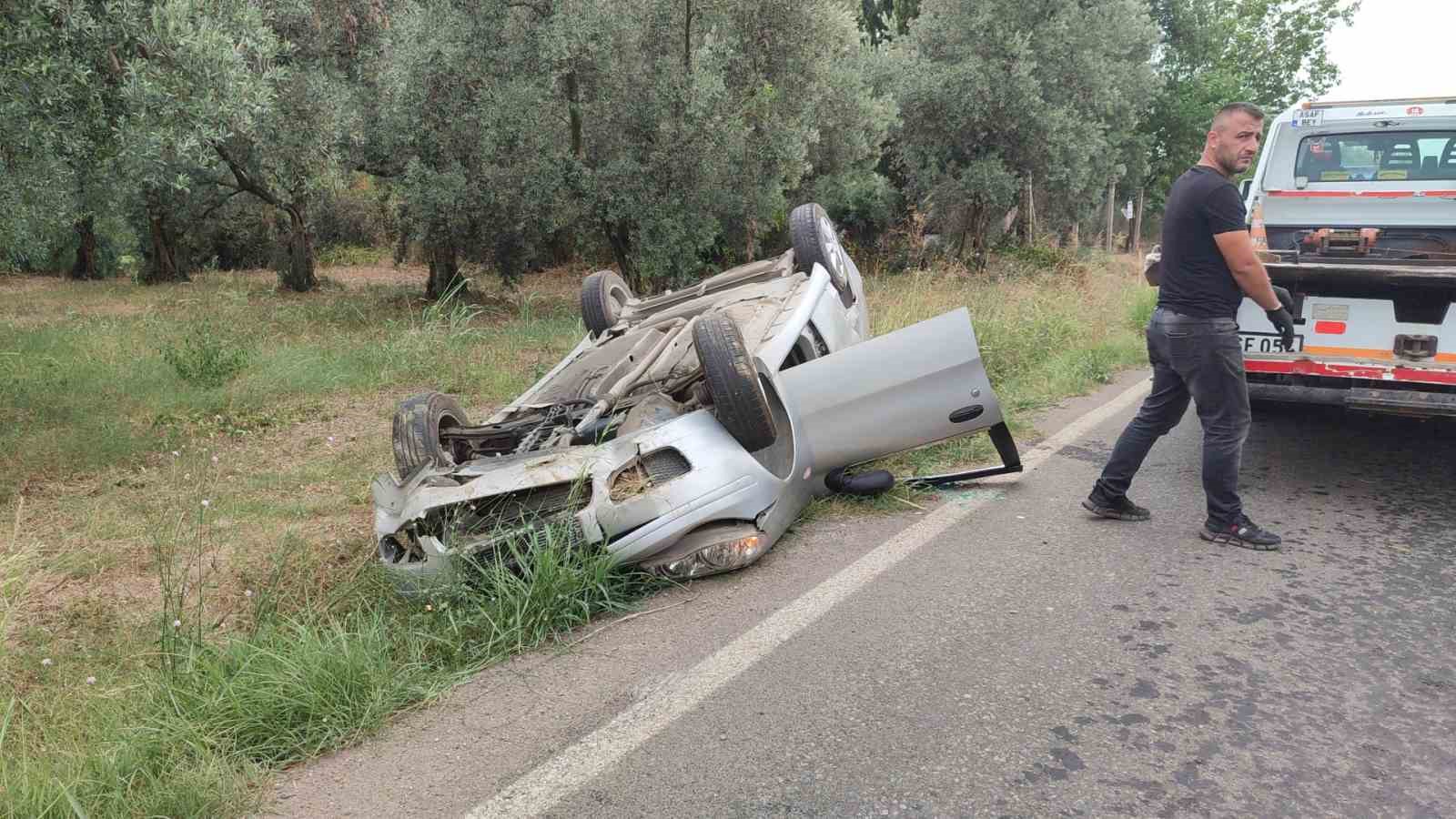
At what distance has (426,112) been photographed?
1185cm

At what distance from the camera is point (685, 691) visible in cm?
307

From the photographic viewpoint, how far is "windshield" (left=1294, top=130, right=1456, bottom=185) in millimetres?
6160

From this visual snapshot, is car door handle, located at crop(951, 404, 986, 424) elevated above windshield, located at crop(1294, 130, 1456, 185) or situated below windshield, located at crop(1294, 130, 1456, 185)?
below

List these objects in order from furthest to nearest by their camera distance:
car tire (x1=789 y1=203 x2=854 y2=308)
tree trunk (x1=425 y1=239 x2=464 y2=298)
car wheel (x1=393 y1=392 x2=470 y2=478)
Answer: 1. tree trunk (x1=425 y1=239 x2=464 y2=298)
2. car tire (x1=789 y1=203 x2=854 y2=308)
3. car wheel (x1=393 y1=392 x2=470 y2=478)

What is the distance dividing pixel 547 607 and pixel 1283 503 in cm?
376

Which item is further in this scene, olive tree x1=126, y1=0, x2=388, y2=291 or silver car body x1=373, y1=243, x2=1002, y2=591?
olive tree x1=126, y1=0, x2=388, y2=291

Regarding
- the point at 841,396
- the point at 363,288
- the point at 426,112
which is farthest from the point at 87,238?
the point at 841,396

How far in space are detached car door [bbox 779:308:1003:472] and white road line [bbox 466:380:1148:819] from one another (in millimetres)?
501

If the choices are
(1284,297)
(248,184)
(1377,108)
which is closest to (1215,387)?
(1284,297)

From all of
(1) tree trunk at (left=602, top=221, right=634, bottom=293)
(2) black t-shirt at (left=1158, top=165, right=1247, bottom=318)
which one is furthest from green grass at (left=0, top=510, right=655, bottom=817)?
(1) tree trunk at (left=602, top=221, right=634, bottom=293)

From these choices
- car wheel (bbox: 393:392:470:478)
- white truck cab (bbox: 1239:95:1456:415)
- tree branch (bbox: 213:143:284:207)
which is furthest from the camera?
tree branch (bbox: 213:143:284:207)

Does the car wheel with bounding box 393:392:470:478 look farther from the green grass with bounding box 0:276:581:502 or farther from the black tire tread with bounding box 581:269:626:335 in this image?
the green grass with bounding box 0:276:581:502

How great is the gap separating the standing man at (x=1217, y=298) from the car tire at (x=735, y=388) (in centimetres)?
195

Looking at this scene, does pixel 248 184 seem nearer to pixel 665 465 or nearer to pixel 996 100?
pixel 996 100
